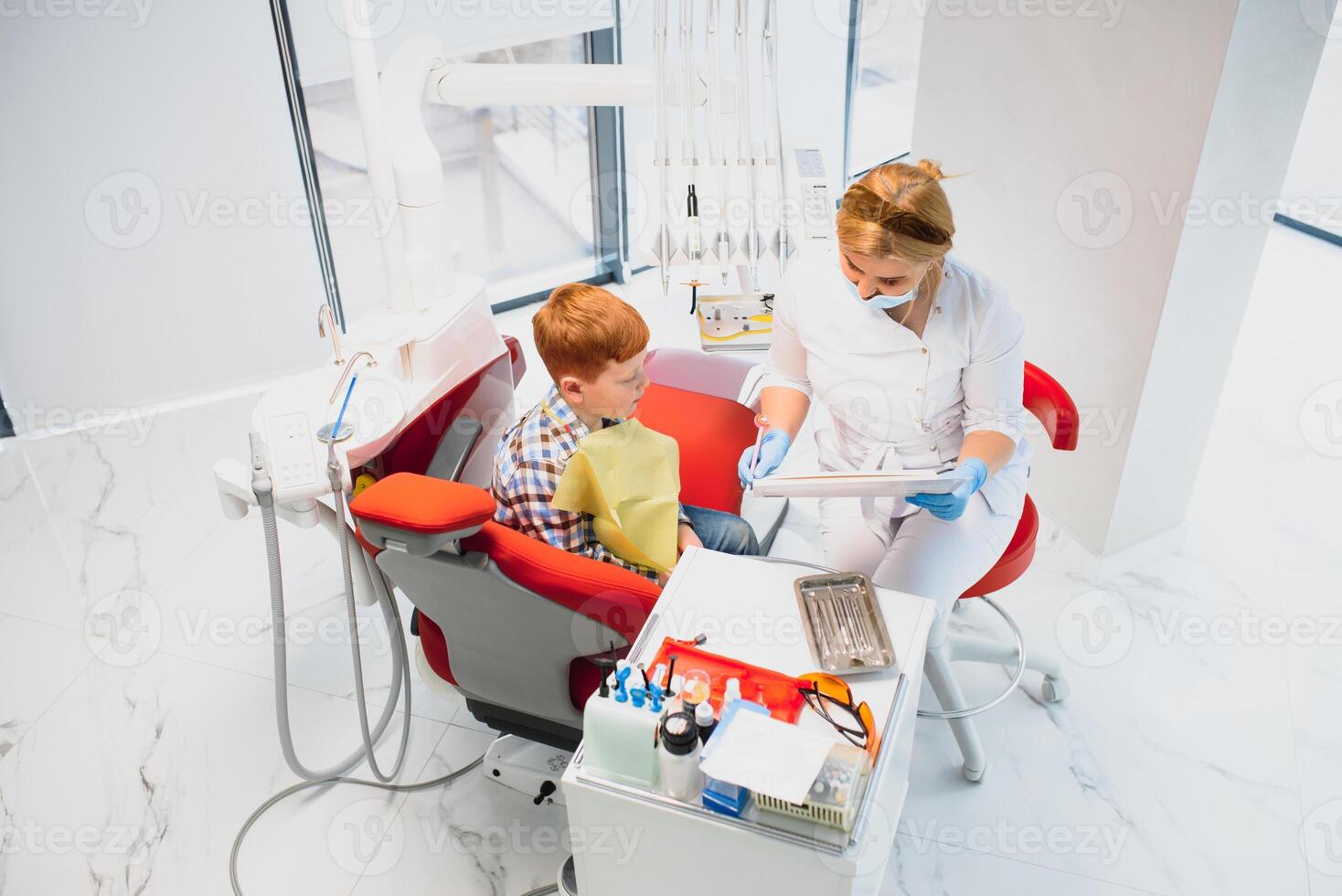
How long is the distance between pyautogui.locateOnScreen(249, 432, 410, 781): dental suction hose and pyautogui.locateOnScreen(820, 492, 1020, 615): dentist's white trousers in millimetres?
871

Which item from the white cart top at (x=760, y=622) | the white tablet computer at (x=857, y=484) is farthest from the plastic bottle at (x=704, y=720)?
the white tablet computer at (x=857, y=484)

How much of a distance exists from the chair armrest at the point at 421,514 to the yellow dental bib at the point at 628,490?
267mm

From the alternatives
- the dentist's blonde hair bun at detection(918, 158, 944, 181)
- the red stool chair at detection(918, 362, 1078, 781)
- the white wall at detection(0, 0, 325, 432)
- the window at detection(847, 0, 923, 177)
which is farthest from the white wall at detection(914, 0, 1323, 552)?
the window at detection(847, 0, 923, 177)

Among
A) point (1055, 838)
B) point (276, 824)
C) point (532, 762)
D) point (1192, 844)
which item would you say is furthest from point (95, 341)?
point (1192, 844)

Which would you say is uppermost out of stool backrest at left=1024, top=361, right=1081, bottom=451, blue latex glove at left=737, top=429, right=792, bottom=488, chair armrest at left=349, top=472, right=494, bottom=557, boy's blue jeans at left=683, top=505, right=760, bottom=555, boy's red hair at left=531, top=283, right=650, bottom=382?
boy's red hair at left=531, top=283, right=650, bottom=382

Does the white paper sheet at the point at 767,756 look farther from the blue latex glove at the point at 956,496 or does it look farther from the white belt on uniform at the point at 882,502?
the white belt on uniform at the point at 882,502

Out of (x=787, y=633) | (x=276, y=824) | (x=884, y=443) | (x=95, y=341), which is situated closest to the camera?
(x=787, y=633)

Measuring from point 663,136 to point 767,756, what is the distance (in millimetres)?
1294

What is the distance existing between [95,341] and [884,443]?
8.02 feet

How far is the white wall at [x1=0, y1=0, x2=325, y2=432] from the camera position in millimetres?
2781

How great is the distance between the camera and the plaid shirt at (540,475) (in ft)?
5.69

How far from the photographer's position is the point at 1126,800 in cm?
211

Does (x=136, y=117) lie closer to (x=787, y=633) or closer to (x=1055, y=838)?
(x=787, y=633)

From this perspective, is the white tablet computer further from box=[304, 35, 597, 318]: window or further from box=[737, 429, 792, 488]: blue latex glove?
box=[304, 35, 597, 318]: window
